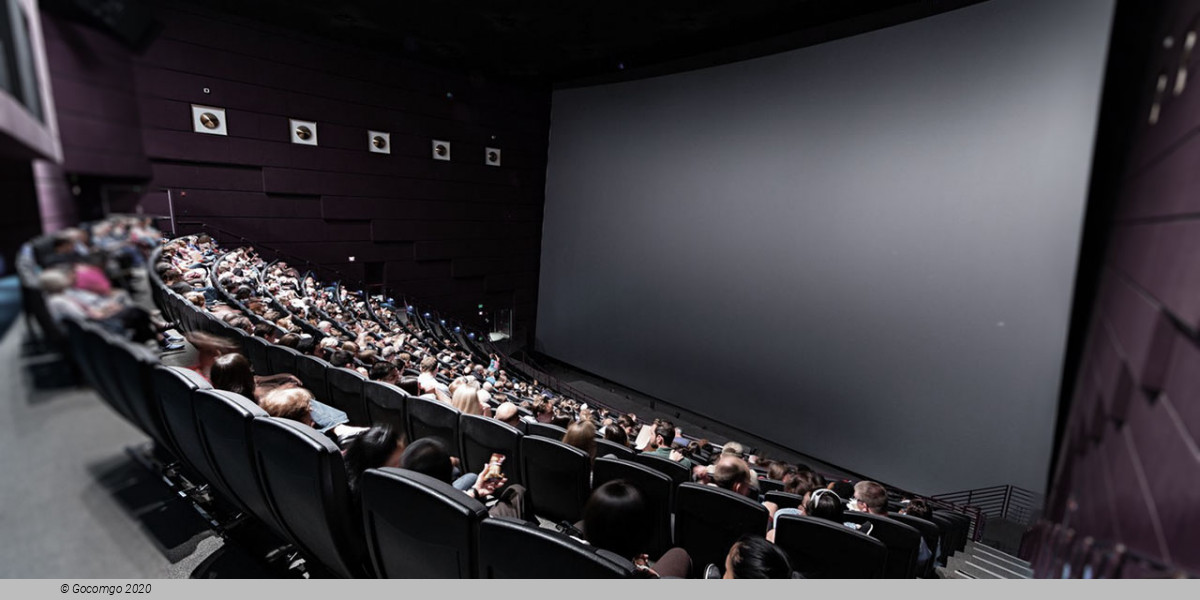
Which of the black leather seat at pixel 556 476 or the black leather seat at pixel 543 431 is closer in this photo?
the black leather seat at pixel 556 476

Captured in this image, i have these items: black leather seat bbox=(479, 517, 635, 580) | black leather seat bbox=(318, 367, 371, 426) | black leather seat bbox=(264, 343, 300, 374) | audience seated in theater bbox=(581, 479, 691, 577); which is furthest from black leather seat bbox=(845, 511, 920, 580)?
black leather seat bbox=(264, 343, 300, 374)

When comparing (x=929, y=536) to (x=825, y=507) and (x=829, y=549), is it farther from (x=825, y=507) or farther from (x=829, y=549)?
(x=829, y=549)

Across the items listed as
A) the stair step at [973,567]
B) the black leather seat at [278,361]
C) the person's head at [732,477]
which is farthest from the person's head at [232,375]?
the stair step at [973,567]

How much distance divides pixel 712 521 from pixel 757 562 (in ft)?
1.22

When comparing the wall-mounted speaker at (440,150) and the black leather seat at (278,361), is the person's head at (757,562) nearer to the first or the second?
the black leather seat at (278,361)

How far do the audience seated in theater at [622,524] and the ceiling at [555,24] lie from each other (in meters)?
0.94

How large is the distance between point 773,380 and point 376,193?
3.76 m

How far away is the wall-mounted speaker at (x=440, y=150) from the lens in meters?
4.09

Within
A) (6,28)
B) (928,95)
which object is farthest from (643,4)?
(928,95)

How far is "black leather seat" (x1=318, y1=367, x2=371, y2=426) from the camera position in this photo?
1.34m

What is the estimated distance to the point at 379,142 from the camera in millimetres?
3750

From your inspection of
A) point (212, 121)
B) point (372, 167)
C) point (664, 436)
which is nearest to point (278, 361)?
point (664, 436)

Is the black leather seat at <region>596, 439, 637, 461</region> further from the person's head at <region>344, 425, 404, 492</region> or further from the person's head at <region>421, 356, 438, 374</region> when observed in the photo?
the person's head at <region>421, 356, 438, 374</region>

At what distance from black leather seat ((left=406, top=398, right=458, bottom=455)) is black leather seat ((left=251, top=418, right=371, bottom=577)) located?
58cm
